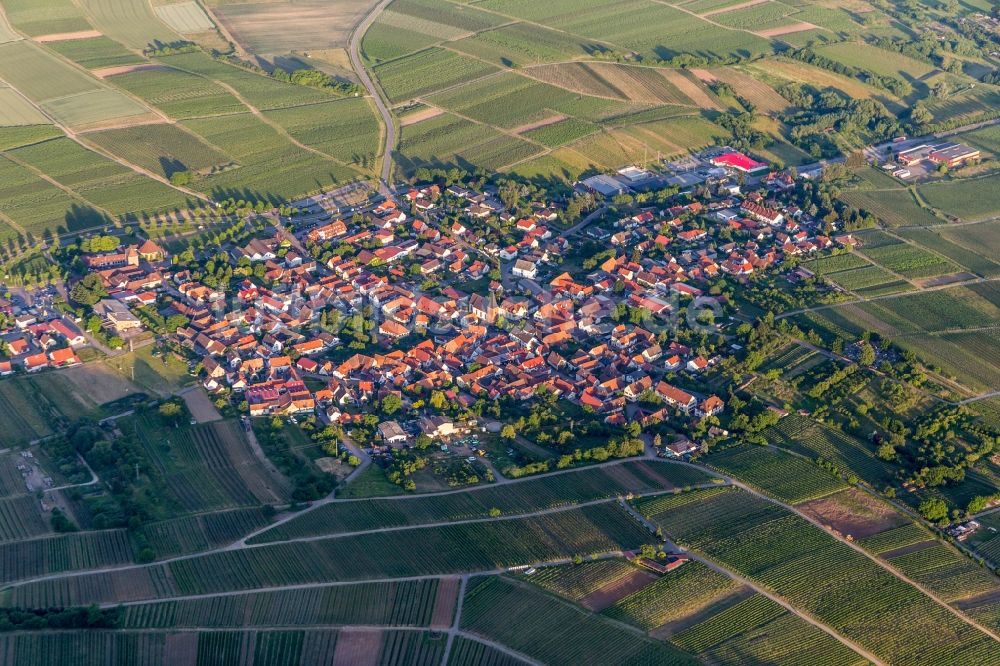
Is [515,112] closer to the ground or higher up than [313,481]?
higher up

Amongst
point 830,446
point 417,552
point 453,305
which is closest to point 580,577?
point 417,552

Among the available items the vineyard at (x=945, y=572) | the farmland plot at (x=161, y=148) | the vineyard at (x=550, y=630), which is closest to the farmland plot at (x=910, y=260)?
the vineyard at (x=945, y=572)

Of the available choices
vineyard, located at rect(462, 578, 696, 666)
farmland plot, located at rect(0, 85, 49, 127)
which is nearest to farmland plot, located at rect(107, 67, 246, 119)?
farmland plot, located at rect(0, 85, 49, 127)

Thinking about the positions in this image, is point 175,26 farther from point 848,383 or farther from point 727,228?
point 848,383

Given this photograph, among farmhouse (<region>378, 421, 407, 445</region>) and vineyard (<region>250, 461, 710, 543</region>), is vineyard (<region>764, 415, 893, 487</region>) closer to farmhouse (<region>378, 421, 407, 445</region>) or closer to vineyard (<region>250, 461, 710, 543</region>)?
vineyard (<region>250, 461, 710, 543</region>)

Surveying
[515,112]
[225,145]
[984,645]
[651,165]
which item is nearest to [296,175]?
[225,145]

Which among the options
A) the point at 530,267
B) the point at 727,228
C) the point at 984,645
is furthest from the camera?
the point at 727,228
